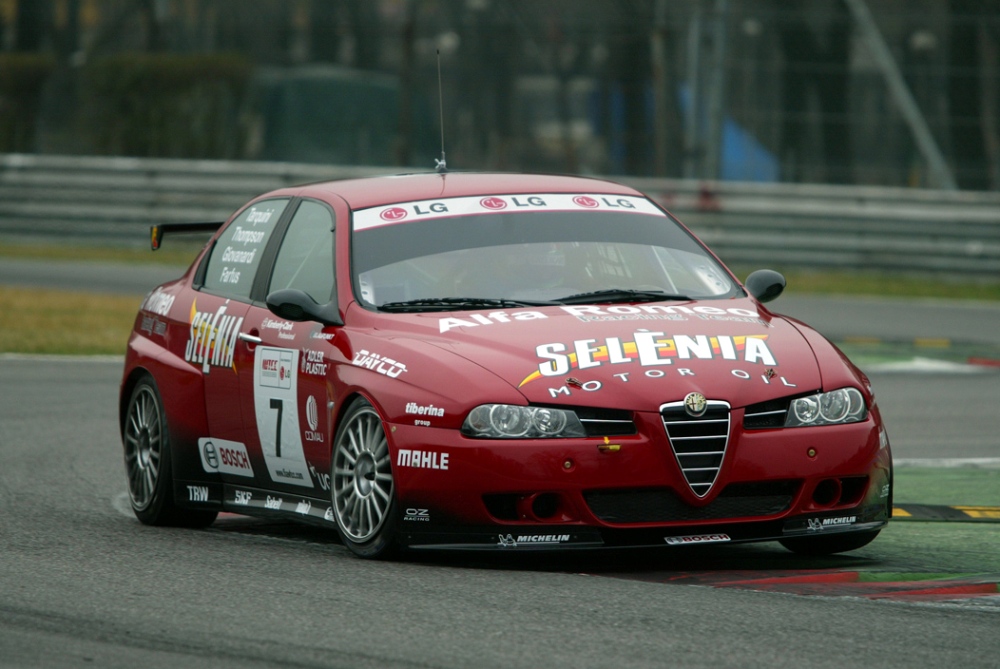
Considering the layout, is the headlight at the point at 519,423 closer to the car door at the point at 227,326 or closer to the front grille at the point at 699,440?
the front grille at the point at 699,440

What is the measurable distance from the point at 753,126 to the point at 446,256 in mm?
16916

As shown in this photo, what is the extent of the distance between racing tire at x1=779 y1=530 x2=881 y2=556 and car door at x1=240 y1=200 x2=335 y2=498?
1.79m

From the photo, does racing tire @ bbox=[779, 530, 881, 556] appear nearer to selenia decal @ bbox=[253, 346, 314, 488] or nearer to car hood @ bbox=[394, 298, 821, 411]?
car hood @ bbox=[394, 298, 821, 411]

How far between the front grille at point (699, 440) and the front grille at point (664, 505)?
7 centimetres

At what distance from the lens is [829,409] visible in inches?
263

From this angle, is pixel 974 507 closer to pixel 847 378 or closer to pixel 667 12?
pixel 847 378

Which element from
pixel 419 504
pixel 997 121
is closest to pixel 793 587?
pixel 419 504

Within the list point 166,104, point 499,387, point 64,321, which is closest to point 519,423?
point 499,387

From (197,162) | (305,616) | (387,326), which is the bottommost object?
(197,162)

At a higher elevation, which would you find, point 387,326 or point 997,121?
point 387,326

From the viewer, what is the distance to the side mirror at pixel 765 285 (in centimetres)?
781

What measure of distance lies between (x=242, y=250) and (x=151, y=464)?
3.42 feet

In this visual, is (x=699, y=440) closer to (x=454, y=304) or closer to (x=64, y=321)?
(x=454, y=304)

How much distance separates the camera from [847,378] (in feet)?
22.4
